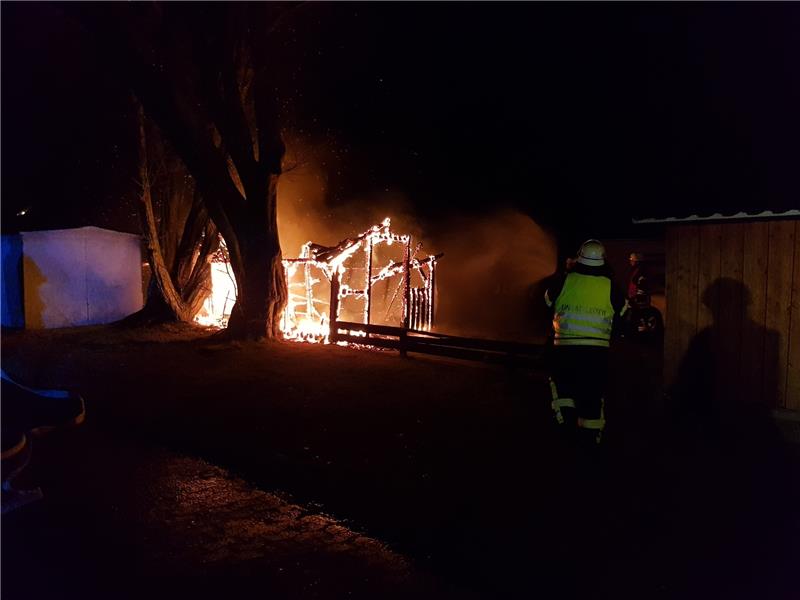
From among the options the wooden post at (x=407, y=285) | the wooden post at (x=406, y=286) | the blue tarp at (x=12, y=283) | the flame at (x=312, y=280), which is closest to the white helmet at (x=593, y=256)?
the wooden post at (x=406, y=286)

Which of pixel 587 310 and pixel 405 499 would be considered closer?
pixel 405 499

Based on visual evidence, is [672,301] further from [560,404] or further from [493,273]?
[493,273]

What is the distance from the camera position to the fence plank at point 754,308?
6.13 metres

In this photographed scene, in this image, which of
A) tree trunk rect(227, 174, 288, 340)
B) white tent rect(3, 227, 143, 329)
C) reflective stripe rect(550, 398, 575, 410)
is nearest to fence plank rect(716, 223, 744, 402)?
reflective stripe rect(550, 398, 575, 410)

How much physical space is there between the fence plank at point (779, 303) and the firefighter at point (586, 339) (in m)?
1.82

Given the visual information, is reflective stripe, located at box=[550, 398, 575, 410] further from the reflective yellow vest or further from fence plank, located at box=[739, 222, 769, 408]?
fence plank, located at box=[739, 222, 769, 408]

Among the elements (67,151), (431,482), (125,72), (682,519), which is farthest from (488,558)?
(67,151)

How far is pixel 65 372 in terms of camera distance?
33.8 feet

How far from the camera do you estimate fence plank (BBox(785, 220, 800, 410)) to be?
5.89 m

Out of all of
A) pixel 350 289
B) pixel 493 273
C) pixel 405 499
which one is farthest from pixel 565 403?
pixel 493 273

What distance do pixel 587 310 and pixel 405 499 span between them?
7.79 ft

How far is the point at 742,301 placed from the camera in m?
6.29

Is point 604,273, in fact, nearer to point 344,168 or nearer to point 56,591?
point 56,591

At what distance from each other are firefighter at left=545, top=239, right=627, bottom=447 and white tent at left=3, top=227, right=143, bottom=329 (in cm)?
1583
